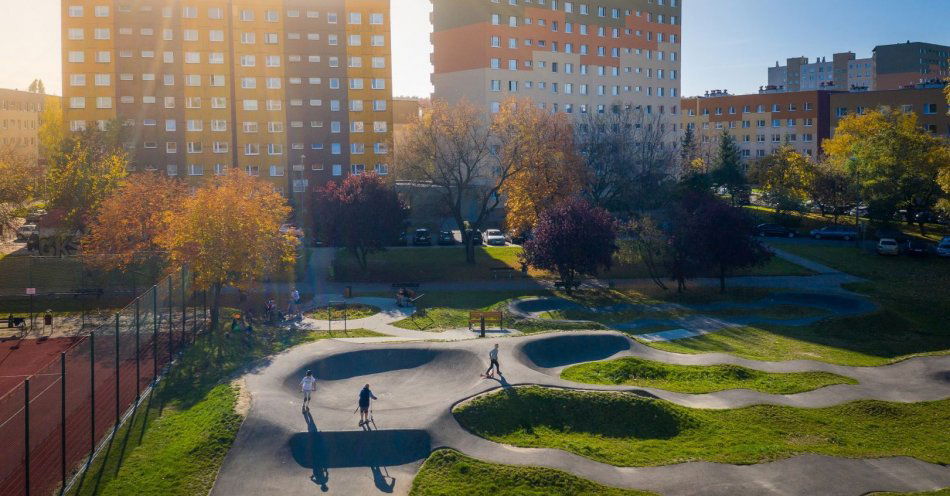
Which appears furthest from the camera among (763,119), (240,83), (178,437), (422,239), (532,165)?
(763,119)

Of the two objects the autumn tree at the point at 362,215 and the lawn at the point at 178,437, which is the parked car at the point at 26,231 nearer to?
the autumn tree at the point at 362,215

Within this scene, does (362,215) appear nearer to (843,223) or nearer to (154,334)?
(154,334)

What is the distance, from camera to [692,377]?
89.0 ft

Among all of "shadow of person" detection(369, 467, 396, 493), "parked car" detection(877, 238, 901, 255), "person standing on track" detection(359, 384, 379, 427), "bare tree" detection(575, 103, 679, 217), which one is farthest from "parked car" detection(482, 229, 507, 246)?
"shadow of person" detection(369, 467, 396, 493)

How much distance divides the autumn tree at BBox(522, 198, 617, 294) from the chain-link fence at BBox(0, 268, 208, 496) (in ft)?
69.2

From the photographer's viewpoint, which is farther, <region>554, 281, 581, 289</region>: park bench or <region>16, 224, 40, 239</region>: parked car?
<region>16, 224, 40, 239</region>: parked car

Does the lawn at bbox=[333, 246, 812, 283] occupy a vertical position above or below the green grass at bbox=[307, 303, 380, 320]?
above

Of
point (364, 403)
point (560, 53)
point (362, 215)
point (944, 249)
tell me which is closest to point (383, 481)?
point (364, 403)

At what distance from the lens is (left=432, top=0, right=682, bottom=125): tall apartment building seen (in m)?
80.6

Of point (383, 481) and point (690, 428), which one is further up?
point (690, 428)

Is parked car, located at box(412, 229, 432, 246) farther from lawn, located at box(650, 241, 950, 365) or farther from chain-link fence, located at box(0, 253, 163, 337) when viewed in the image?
lawn, located at box(650, 241, 950, 365)

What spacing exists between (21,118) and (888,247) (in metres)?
111

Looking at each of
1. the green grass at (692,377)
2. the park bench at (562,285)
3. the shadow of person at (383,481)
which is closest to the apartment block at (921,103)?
the park bench at (562,285)

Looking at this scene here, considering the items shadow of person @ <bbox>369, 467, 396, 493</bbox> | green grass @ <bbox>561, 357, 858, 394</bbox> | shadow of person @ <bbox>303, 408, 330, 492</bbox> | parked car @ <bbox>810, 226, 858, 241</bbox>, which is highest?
parked car @ <bbox>810, 226, 858, 241</bbox>
